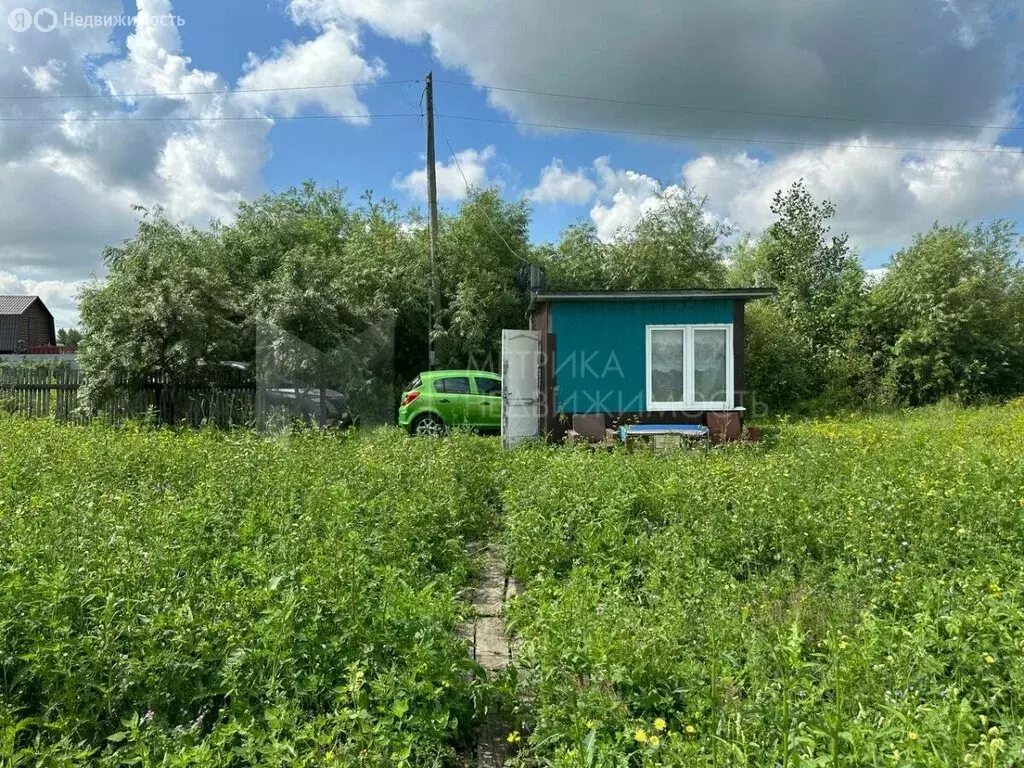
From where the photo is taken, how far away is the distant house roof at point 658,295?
11.9 meters

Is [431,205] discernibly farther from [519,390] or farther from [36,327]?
[36,327]

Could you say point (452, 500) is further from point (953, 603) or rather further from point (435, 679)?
point (953, 603)

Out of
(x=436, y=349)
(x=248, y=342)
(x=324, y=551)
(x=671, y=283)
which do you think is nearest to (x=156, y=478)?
(x=324, y=551)

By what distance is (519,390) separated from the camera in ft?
38.3

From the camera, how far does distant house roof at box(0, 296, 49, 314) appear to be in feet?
157

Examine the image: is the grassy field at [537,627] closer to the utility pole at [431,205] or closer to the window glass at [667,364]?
the window glass at [667,364]

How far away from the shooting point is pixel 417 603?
3396mm

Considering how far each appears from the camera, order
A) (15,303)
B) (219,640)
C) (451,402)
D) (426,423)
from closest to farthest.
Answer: (219,640) < (426,423) < (451,402) < (15,303)

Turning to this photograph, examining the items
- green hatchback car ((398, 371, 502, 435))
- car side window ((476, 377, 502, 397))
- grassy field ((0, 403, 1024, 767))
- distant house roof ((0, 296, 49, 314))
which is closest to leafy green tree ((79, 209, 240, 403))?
green hatchback car ((398, 371, 502, 435))

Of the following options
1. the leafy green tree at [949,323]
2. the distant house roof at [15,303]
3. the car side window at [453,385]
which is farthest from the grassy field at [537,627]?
the distant house roof at [15,303]

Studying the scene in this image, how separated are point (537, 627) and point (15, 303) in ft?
189

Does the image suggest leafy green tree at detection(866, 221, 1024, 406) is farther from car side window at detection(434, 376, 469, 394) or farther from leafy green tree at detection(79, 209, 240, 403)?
leafy green tree at detection(79, 209, 240, 403)

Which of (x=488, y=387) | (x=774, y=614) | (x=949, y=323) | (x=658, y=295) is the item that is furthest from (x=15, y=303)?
(x=774, y=614)

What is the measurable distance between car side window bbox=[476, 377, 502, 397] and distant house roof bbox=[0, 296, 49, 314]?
4745cm
